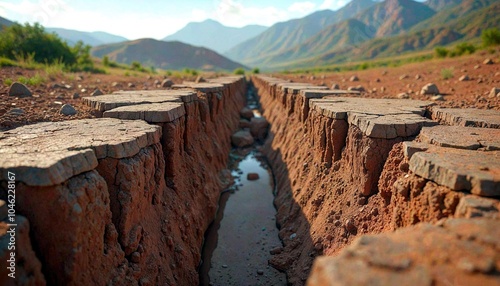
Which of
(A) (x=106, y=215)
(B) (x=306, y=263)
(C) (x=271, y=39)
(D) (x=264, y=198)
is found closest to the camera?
(A) (x=106, y=215)

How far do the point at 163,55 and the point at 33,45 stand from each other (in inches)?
2243

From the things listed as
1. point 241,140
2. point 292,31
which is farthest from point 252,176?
point 292,31

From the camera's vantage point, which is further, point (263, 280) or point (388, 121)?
point (263, 280)

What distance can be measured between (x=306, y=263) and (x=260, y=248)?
1213 millimetres

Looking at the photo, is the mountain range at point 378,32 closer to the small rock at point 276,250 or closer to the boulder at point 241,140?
the boulder at point 241,140

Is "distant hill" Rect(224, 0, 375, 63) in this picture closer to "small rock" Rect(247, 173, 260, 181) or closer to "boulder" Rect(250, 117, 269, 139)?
"boulder" Rect(250, 117, 269, 139)

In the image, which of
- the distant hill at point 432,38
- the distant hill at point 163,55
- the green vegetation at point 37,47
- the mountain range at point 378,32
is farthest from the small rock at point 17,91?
the distant hill at point 163,55

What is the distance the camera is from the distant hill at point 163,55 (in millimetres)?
70562

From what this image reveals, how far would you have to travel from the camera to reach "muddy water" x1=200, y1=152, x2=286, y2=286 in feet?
15.8

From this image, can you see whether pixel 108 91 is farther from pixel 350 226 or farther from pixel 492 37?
pixel 492 37

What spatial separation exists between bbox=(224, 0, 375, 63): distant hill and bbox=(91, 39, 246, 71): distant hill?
8374 centimetres

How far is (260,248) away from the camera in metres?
5.52

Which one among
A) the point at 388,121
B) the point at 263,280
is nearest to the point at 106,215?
the point at 263,280

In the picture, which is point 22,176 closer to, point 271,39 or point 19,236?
point 19,236
